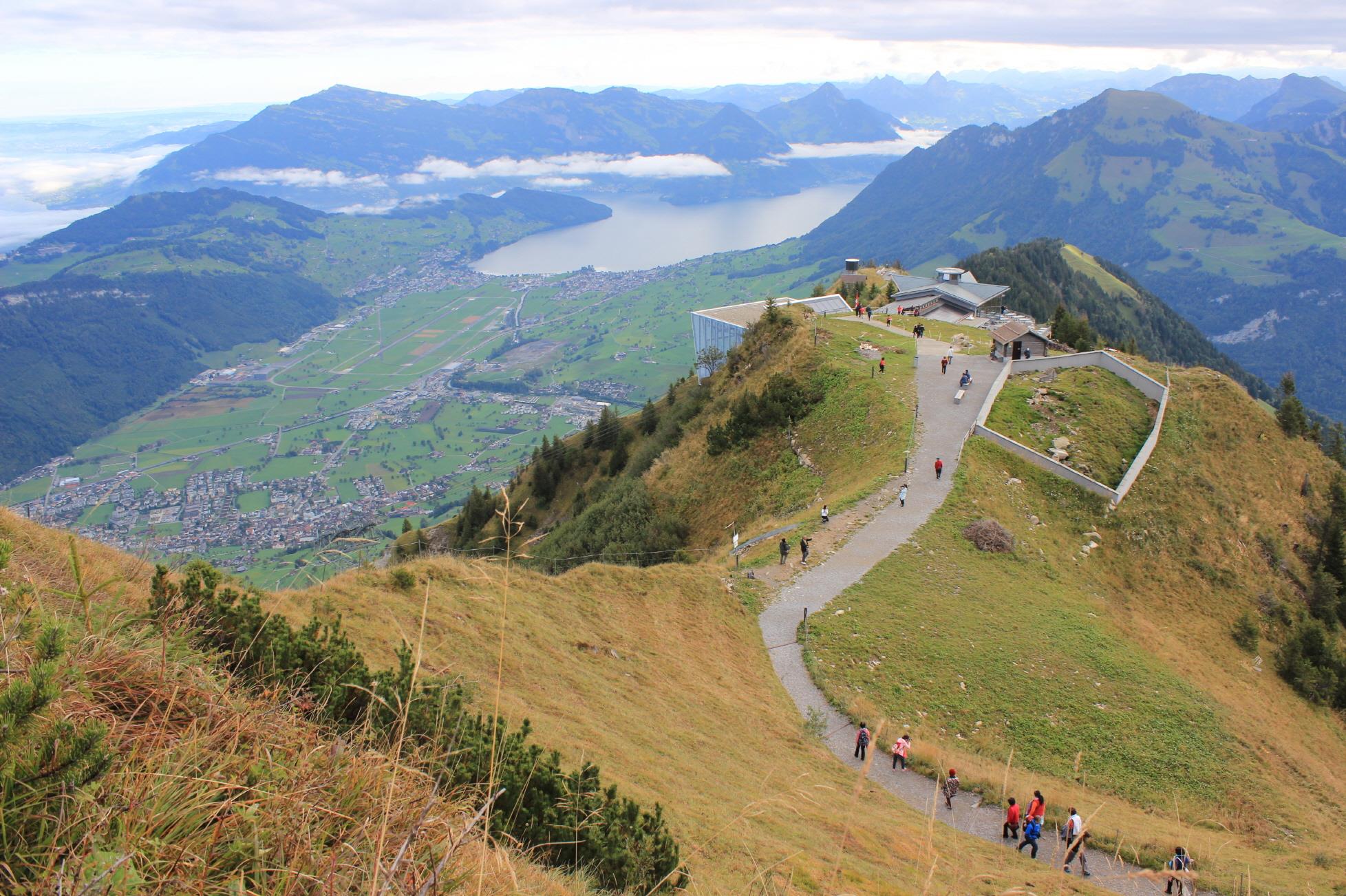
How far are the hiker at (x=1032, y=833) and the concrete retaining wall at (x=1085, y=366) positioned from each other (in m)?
20.1

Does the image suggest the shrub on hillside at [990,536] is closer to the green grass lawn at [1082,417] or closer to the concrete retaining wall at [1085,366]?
the concrete retaining wall at [1085,366]

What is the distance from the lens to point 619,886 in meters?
6.53

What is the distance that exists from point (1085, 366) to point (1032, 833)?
3408 centimetres

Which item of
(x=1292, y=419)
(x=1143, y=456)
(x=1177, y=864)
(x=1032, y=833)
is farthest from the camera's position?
(x=1292, y=419)

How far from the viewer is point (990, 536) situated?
26406 millimetres

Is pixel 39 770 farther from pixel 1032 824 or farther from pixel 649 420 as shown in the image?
pixel 649 420

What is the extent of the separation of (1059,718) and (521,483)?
1567 inches

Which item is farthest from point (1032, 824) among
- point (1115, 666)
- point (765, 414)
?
point (765, 414)

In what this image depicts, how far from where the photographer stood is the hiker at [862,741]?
16266mm

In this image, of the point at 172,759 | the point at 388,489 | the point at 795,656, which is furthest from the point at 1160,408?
the point at 388,489

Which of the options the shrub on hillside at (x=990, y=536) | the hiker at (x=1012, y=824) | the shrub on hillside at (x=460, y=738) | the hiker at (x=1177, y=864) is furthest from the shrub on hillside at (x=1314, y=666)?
the shrub on hillside at (x=460, y=738)

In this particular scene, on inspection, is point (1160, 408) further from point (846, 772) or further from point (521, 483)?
point (521, 483)

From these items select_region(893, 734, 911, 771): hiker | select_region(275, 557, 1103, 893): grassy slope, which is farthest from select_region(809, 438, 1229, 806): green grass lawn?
select_region(275, 557, 1103, 893): grassy slope

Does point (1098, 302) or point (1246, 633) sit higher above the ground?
point (1246, 633)
